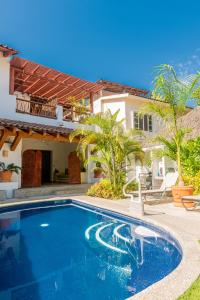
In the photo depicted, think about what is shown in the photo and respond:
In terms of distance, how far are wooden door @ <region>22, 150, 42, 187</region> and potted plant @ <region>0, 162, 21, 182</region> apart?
322 centimetres

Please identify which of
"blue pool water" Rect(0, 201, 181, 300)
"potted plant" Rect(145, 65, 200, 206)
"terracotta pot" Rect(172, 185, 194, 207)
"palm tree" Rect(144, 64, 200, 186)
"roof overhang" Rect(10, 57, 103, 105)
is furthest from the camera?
"roof overhang" Rect(10, 57, 103, 105)

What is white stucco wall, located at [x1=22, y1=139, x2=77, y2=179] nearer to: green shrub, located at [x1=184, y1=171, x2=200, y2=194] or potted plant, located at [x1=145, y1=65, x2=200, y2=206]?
green shrub, located at [x1=184, y1=171, x2=200, y2=194]

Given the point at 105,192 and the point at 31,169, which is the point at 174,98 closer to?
the point at 105,192

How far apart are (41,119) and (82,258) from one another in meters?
13.1

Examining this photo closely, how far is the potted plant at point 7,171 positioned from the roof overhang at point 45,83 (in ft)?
17.3

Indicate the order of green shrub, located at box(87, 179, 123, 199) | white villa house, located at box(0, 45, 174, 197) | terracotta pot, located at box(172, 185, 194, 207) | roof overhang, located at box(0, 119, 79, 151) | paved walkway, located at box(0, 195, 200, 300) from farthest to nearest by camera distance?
white villa house, located at box(0, 45, 174, 197) < green shrub, located at box(87, 179, 123, 199) < roof overhang, located at box(0, 119, 79, 151) < terracotta pot, located at box(172, 185, 194, 207) < paved walkway, located at box(0, 195, 200, 300)

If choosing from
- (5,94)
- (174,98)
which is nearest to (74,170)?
(5,94)

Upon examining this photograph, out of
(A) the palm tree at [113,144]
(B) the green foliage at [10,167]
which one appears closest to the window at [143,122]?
(A) the palm tree at [113,144]

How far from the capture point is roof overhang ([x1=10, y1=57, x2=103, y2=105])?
16.1 meters

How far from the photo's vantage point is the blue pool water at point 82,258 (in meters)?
4.12

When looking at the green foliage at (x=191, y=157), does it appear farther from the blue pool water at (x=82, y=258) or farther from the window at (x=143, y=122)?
the window at (x=143, y=122)

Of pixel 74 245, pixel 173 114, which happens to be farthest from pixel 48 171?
pixel 74 245

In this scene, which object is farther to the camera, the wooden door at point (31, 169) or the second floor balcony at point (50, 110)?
the second floor balcony at point (50, 110)

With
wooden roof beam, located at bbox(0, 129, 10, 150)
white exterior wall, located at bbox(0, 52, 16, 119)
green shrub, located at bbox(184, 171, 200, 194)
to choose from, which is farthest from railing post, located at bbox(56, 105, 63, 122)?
green shrub, located at bbox(184, 171, 200, 194)
